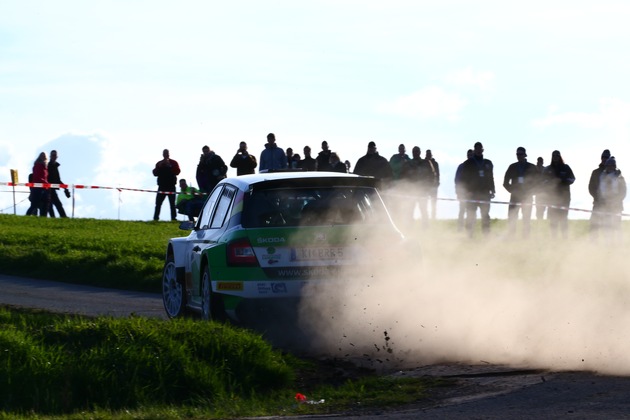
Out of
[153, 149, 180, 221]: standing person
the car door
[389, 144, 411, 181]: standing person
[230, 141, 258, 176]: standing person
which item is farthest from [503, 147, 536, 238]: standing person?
the car door

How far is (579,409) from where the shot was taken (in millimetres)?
7340

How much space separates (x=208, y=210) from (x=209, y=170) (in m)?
14.6

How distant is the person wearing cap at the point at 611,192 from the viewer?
2208 centimetres

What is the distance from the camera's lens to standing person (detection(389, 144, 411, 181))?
24.5m

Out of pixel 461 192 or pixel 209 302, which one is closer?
pixel 209 302

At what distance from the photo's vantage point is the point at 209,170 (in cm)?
2744

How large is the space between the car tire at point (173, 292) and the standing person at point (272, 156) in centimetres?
1077

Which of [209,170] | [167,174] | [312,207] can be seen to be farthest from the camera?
[167,174]

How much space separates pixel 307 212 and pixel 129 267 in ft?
27.8

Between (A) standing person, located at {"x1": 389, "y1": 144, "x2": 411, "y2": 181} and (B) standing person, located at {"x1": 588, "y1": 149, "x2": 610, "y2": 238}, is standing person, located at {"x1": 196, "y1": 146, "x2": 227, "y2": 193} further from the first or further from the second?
(B) standing person, located at {"x1": 588, "y1": 149, "x2": 610, "y2": 238}

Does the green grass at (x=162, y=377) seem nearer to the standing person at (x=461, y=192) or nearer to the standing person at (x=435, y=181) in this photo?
the standing person at (x=461, y=192)

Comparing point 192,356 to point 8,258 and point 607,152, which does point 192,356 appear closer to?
point 8,258

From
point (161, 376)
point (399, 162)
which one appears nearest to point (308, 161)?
point (399, 162)

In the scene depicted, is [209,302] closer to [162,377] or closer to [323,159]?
[162,377]
